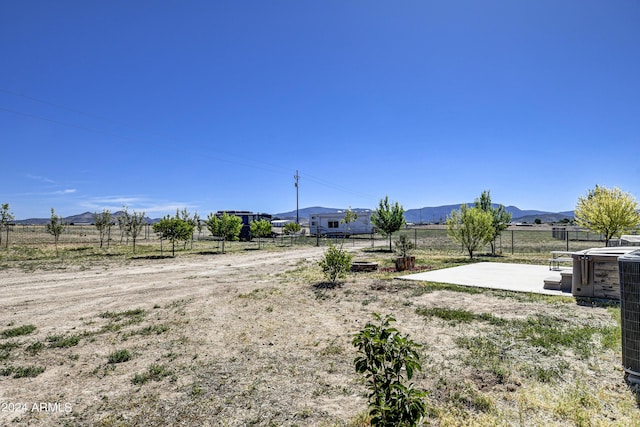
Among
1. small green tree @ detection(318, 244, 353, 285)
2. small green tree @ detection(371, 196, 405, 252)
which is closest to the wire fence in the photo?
small green tree @ detection(371, 196, 405, 252)

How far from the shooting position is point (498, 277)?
469 inches

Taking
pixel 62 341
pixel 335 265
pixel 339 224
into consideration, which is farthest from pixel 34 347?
pixel 339 224

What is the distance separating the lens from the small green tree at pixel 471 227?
18.6 m

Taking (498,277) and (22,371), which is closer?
(22,371)

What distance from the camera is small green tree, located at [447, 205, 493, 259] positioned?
1864 cm

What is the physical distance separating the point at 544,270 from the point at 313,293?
9.74 metres

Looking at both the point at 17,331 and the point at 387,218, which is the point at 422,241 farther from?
the point at 17,331

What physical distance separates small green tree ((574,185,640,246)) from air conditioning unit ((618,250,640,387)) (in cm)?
1547

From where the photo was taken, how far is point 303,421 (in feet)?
11.5

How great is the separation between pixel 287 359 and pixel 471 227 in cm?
1648

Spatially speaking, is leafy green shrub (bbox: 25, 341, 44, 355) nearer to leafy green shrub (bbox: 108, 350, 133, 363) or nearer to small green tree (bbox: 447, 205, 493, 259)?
leafy green shrub (bbox: 108, 350, 133, 363)

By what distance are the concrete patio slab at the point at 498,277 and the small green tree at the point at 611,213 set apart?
183 inches

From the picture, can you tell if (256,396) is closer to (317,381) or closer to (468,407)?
(317,381)

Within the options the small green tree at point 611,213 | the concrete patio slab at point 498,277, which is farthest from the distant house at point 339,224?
the concrete patio slab at point 498,277
